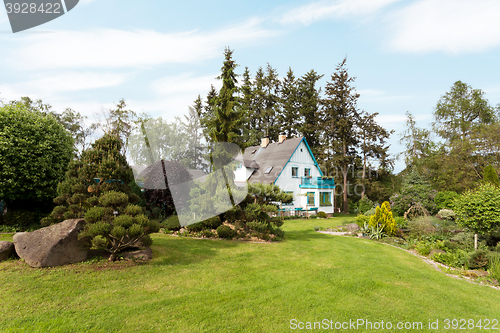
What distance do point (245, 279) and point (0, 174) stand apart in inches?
426

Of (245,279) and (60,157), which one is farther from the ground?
(60,157)

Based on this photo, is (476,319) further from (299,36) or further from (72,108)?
(72,108)

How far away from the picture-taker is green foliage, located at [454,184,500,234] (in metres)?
8.94

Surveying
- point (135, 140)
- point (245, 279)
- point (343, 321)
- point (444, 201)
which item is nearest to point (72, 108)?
point (135, 140)

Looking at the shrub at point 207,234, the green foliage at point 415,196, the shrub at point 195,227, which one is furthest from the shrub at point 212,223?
the green foliage at point 415,196

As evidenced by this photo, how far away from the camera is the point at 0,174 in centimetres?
1016

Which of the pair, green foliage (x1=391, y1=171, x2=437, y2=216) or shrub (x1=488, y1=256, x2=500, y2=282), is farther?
green foliage (x1=391, y1=171, x2=437, y2=216)

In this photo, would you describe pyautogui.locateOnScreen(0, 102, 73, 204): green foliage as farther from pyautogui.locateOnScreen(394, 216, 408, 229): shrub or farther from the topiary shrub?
pyautogui.locateOnScreen(394, 216, 408, 229): shrub

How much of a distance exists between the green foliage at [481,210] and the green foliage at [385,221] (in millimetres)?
4530

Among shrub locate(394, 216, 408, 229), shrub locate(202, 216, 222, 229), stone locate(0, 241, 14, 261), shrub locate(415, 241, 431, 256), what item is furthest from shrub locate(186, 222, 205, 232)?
shrub locate(394, 216, 408, 229)

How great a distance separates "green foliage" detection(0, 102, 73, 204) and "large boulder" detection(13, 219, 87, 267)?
17.1 ft

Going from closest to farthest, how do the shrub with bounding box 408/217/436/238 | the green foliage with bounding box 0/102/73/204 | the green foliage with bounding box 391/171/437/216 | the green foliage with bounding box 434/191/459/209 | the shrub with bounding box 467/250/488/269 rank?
the shrub with bounding box 467/250/488/269
the green foliage with bounding box 0/102/73/204
the shrub with bounding box 408/217/436/238
the green foliage with bounding box 434/191/459/209
the green foliage with bounding box 391/171/437/216

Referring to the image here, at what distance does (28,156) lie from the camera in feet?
35.6

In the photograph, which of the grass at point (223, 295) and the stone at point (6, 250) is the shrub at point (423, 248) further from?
the stone at point (6, 250)
